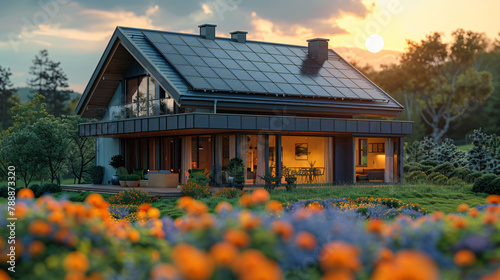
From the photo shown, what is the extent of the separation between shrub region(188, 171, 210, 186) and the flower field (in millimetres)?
17860

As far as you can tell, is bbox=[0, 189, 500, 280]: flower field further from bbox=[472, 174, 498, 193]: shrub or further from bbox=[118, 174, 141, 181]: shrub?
bbox=[118, 174, 141, 181]: shrub

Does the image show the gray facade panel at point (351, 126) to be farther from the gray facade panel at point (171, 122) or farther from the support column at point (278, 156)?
the gray facade panel at point (171, 122)

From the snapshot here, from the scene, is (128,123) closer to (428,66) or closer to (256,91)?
(256,91)

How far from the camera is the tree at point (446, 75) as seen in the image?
5800 centimetres

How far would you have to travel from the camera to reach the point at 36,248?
4.47 m

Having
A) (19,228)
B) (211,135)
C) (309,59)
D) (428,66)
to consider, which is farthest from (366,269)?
(428,66)

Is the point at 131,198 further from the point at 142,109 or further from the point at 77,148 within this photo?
the point at 77,148

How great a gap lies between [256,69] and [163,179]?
7.39 metres

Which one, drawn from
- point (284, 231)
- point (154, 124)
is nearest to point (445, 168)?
point (154, 124)

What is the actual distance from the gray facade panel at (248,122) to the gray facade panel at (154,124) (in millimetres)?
3885

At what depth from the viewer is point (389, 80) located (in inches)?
2450

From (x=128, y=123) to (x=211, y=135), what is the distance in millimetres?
4209

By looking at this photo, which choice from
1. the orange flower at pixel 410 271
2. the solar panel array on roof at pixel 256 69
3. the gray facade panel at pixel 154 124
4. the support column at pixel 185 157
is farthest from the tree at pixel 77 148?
the orange flower at pixel 410 271

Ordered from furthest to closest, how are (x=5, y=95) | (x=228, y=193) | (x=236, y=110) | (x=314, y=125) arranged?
(x=5, y=95), (x=236, y=110), (x=314, y=125), (x=228, y=193)
